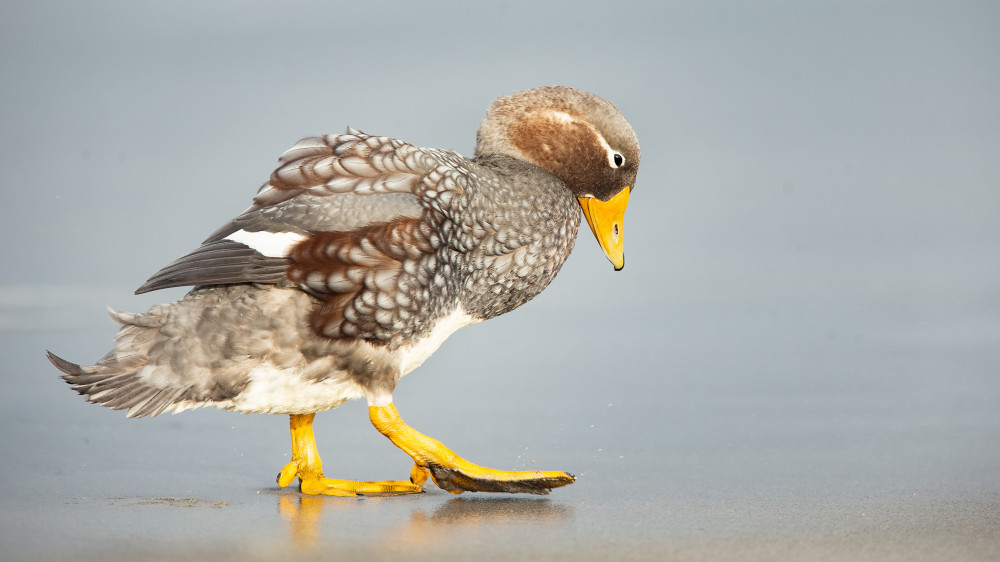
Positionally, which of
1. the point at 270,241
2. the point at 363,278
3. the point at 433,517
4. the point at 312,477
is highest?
the point at 270,241

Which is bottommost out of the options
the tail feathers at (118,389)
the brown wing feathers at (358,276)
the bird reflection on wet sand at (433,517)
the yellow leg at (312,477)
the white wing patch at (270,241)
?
the bird reflection on wet sand at (433,517)

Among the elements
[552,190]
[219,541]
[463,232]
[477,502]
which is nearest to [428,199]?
[463,232]

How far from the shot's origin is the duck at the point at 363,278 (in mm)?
4977

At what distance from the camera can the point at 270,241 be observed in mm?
5000

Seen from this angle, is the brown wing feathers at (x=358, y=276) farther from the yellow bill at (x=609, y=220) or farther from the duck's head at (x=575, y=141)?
the yellow bill at (x=609, y=220)

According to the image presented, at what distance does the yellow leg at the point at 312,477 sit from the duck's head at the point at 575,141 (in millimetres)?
1571

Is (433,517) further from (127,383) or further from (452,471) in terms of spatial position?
(127,383)

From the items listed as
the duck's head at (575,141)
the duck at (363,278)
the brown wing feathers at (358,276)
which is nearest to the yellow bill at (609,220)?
the duck's head at (575,141)

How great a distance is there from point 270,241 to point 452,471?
1.30 metres

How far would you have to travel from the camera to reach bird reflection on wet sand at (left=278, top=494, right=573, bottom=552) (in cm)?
438

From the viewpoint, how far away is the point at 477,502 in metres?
5.14

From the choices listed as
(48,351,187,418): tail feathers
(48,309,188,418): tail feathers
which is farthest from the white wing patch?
(48,351,187,418): tail feathers

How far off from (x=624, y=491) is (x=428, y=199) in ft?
5.40

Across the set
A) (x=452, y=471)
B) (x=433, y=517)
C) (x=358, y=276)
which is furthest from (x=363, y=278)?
(x=433, y=517)
